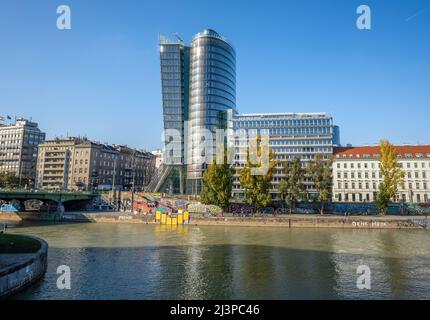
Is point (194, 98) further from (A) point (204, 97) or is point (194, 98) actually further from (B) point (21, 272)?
(B) point (21, 272)

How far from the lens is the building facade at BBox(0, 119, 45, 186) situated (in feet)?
605

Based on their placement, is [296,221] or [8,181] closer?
[296,221]

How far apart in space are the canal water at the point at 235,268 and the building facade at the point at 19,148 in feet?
486

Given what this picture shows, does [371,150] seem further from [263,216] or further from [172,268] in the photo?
[172,268]

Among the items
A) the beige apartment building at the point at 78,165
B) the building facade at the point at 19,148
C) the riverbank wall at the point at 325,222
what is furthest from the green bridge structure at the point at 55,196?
the building facade at the point at 19,148

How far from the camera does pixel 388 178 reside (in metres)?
90.1

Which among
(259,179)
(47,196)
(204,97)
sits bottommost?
(47,196)

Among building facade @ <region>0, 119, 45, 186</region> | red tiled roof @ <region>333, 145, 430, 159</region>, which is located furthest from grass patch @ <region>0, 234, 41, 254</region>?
building facade @ <region>0, 119, 45, 186</region>

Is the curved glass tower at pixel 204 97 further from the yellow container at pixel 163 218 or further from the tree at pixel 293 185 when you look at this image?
the tree at pixel 293 185

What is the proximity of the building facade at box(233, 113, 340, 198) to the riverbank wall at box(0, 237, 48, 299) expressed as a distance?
9816cm

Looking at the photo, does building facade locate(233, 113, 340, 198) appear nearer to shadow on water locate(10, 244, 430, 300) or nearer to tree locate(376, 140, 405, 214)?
tree locate(376, 140, 405, 214)

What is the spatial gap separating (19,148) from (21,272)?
Answer: 18349 cm

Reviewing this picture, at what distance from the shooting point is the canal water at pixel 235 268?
28062 mm

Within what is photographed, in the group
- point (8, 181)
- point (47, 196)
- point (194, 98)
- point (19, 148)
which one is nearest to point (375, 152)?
point (194, 98)
